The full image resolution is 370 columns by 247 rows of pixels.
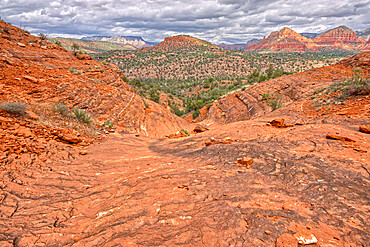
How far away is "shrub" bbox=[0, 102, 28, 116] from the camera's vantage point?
231 inches

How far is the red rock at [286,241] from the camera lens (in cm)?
208

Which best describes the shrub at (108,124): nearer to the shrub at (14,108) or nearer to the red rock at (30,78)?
the shrub at (14,108)

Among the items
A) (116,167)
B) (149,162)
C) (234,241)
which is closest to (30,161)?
(116,167)

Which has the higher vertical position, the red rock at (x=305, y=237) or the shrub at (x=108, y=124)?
the red rock at (x=305, y=237)

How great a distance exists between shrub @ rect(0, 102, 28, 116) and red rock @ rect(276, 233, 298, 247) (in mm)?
8257

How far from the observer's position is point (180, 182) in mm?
3932

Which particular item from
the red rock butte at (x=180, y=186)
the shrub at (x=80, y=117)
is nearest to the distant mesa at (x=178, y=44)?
the shrub at (x=80, y=117)

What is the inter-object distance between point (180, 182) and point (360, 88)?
1230 cm

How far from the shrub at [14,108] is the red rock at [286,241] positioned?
826 centimetres

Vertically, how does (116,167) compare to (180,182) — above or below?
below

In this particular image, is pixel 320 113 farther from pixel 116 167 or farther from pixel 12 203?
pixel 12 203

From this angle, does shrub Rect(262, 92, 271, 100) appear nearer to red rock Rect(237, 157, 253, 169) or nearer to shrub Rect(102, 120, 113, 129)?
shrub Rect(102, 120, 113, 129)

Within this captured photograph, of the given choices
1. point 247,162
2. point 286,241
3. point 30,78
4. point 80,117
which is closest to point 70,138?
point 80,117

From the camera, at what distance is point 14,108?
237 inches
